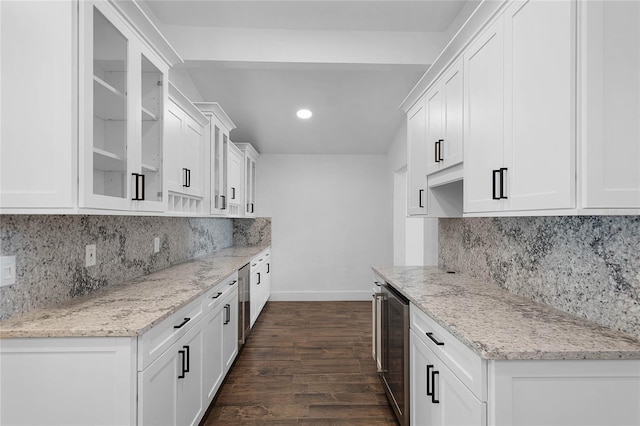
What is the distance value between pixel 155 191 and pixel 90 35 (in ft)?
2.77

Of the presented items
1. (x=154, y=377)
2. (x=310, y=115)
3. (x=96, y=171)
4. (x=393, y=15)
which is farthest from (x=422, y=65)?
(x=154, y=377)

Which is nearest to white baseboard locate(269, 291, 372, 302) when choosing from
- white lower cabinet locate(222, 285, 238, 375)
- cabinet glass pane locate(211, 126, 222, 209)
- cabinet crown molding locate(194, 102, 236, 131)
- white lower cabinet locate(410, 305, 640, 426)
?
white lower cabinet locate(222, 285, 238, 375)

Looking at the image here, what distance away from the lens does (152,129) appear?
2.05m

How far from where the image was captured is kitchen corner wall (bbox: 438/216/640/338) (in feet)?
4.42

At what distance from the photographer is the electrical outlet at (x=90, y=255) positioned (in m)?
2.03

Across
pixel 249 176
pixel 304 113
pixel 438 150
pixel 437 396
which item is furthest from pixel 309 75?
pixel 437 396

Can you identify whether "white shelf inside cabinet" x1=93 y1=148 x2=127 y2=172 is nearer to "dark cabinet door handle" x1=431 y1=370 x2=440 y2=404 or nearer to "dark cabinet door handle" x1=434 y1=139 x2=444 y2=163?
"dark cabinet door handle" x1=431 y1=370 x2=440 y2=404

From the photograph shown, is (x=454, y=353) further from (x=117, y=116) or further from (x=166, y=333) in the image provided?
(x=117, y=116)

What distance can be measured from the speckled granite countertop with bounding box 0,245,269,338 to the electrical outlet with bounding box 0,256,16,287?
0.16 meters

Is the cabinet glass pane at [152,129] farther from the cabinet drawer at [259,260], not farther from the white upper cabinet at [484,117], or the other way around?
the cabinet drawer at [259,260]

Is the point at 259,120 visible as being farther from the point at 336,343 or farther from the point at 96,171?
the point at 96,171

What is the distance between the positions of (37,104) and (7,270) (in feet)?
2.28

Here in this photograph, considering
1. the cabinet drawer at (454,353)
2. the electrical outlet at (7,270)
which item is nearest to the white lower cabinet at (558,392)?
the cabinet drawer at (454,353)

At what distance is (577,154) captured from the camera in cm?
119
